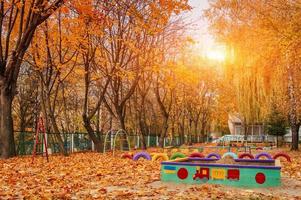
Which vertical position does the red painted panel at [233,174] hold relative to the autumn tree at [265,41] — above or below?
below

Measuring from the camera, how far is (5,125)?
58.0 ft

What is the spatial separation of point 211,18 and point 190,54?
16648 millimetres

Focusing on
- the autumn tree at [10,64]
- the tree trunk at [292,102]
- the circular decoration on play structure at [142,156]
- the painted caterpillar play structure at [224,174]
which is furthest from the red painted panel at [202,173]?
the tree trunk at [292,102]

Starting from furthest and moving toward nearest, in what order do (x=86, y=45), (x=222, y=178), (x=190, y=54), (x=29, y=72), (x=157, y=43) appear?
(x=190, y=54), (x=29, y=72), (x=157, y=43), (x=86, y=45), (x=222, y=178)

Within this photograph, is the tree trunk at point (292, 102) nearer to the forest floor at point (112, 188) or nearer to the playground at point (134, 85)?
the playground at point (134, 85)

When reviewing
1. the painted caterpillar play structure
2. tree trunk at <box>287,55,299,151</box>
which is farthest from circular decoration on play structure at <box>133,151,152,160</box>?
tree trunk at <box>287,55,299,151</box>

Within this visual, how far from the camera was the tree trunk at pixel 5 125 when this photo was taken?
17.5 m

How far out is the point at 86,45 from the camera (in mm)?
22297

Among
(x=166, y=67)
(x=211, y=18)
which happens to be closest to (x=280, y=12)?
(x=211, y=18)

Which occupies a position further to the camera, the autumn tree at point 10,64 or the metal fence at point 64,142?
the metal fence at point 64,142

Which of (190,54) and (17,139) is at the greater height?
(190,54)

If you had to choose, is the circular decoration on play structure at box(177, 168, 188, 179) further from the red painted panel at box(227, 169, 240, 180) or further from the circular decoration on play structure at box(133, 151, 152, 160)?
the circular decoration on play structure at box(133, 151, 152, 160)

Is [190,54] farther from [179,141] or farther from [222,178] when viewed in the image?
[222,178]

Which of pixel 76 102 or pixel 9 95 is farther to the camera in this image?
pixel 76 102
